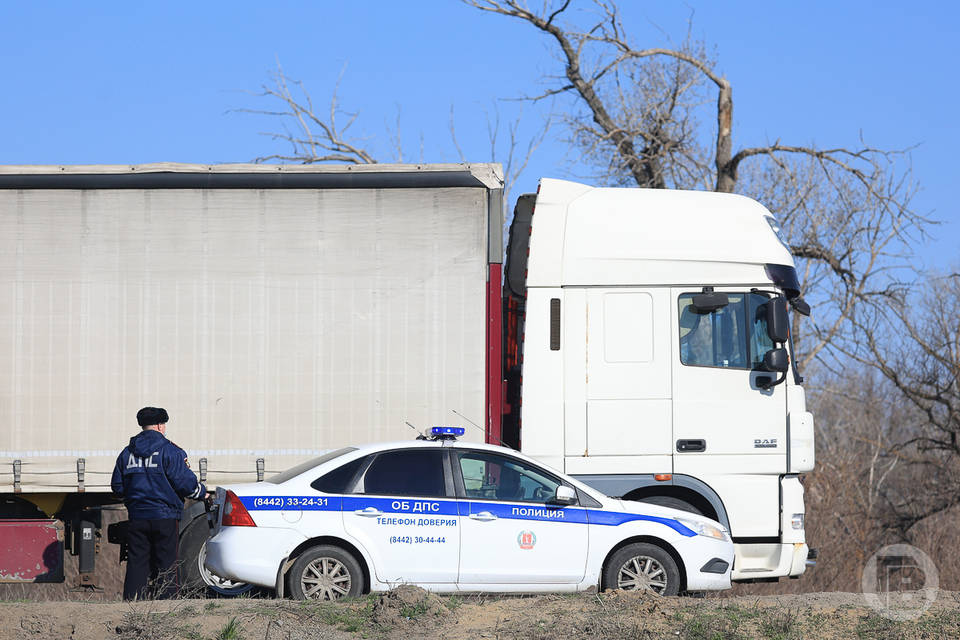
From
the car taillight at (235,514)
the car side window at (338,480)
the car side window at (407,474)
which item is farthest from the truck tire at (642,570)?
the car taillight at (235,514)

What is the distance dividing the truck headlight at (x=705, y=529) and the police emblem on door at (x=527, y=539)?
1.22m


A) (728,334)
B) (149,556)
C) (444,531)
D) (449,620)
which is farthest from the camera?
(728,334)

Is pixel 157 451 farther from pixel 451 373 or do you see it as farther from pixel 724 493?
pixel 724 493

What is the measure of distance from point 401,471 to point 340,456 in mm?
499

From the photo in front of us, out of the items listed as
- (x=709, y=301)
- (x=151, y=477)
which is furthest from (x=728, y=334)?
(x=151, y=477)

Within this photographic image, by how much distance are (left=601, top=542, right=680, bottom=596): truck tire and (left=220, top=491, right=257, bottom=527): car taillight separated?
9.24ft

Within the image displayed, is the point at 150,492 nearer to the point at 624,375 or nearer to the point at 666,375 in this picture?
the point at 624,375

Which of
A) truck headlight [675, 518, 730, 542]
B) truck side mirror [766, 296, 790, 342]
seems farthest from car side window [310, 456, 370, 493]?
truck side mirror [766, 296, 790, 342]

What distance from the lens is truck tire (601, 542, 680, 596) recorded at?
27.3 ft

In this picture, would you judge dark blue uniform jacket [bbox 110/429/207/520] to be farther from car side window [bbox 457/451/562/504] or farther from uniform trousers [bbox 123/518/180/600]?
car side window [bbox 457/451/562/504]

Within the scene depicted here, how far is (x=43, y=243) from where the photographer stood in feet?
30.7

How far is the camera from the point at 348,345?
931 centimetres

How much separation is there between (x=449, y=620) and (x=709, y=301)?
12.7 ft

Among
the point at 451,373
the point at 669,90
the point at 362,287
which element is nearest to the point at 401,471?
the point at 451,373
